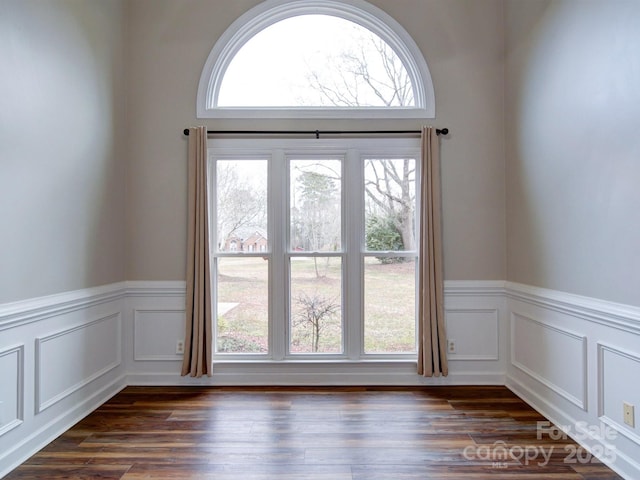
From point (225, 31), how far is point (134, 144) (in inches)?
50.1

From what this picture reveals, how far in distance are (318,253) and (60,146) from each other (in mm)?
2103

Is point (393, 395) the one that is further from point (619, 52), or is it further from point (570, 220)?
point (619, 52)

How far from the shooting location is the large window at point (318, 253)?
144 inches

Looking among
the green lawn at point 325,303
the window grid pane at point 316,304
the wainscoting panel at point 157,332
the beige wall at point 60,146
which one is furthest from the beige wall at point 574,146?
the beige wall at point 60,146

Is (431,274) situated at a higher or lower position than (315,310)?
higher

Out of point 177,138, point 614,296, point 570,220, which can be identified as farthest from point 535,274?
point 177,138

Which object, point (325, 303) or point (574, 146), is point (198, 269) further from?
point (574, 146)

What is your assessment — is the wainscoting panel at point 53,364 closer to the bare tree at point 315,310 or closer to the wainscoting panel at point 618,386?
the bare tree at point 315,310

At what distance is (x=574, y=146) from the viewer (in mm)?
2658

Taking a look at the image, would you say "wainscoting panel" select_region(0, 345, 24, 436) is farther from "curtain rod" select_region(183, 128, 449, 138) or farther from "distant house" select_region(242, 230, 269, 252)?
"curtain rod" select_region(183, 128, 449, 138)

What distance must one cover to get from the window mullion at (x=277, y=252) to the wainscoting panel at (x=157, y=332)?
0.82 m

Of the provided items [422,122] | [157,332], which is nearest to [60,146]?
[157,332]

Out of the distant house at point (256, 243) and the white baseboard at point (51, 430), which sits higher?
the distant house at point (256, 243)

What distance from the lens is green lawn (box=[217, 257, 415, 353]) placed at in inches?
145
